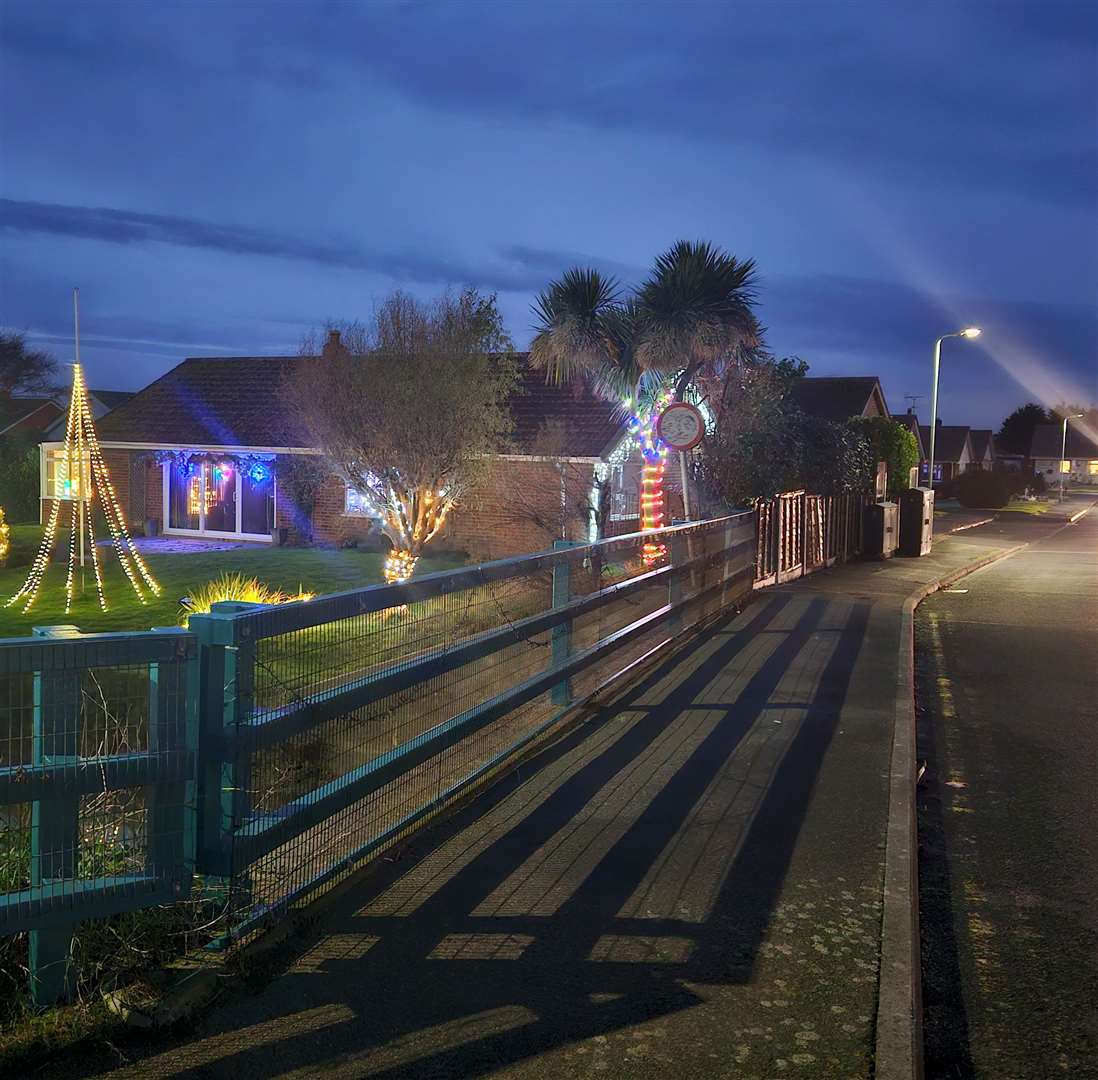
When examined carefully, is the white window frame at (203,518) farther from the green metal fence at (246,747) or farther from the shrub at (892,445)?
the green metal fence at (246,747)

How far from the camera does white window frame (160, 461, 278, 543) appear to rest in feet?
91.4

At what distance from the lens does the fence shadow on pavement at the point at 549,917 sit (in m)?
3.56

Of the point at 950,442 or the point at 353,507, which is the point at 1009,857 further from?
the point at 950,442

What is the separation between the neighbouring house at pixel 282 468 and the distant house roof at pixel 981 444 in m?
94.3

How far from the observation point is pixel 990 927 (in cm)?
489

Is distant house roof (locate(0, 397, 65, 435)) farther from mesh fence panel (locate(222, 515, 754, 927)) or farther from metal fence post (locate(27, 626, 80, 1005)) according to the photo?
metal fence post (locate(27, 626, 80, 1005))

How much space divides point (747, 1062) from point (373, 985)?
4.12 ft

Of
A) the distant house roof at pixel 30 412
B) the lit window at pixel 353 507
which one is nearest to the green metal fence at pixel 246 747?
the lit window at pixel 353 507

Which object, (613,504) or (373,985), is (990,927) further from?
(613,504)

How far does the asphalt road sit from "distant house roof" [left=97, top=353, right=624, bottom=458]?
12436 mm

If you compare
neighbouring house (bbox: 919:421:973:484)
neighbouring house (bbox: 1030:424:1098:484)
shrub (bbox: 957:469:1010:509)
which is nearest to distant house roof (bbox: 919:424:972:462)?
neighbouring house (bbox: 919:421:973:484)

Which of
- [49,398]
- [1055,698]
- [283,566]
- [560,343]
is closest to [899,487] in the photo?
[560,343]

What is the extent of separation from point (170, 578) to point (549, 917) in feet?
60.6

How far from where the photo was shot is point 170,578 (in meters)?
21.6
